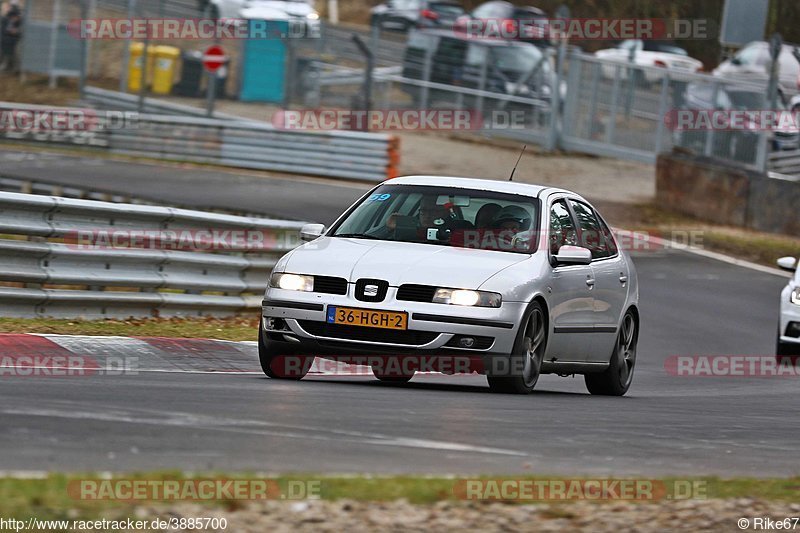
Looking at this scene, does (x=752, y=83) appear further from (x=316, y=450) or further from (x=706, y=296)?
(x=316, y=450)

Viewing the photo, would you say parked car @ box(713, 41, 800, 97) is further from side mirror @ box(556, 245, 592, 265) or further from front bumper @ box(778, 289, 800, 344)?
side mirror @ box(556, 245, 592, 265)

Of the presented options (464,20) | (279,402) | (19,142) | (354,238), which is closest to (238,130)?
(19,142)

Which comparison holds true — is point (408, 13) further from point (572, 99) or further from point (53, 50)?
point (572, 99)

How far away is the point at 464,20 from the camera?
4269 centimetres

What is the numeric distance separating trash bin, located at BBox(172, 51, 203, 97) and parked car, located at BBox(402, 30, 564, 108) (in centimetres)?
471

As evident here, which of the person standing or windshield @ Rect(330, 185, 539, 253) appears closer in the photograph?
windshield @ Rect(330, 185, 539, 253)

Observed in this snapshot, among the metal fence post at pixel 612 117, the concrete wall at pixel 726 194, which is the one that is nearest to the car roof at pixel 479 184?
the concrete wall at pixel 726 194

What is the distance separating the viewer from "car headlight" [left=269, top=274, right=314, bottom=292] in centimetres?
991

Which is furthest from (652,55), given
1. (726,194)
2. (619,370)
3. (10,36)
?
(619,370)

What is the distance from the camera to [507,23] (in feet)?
150

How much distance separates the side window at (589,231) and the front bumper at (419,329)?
5.98 ft

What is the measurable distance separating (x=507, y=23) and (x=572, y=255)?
35757 millimetres
